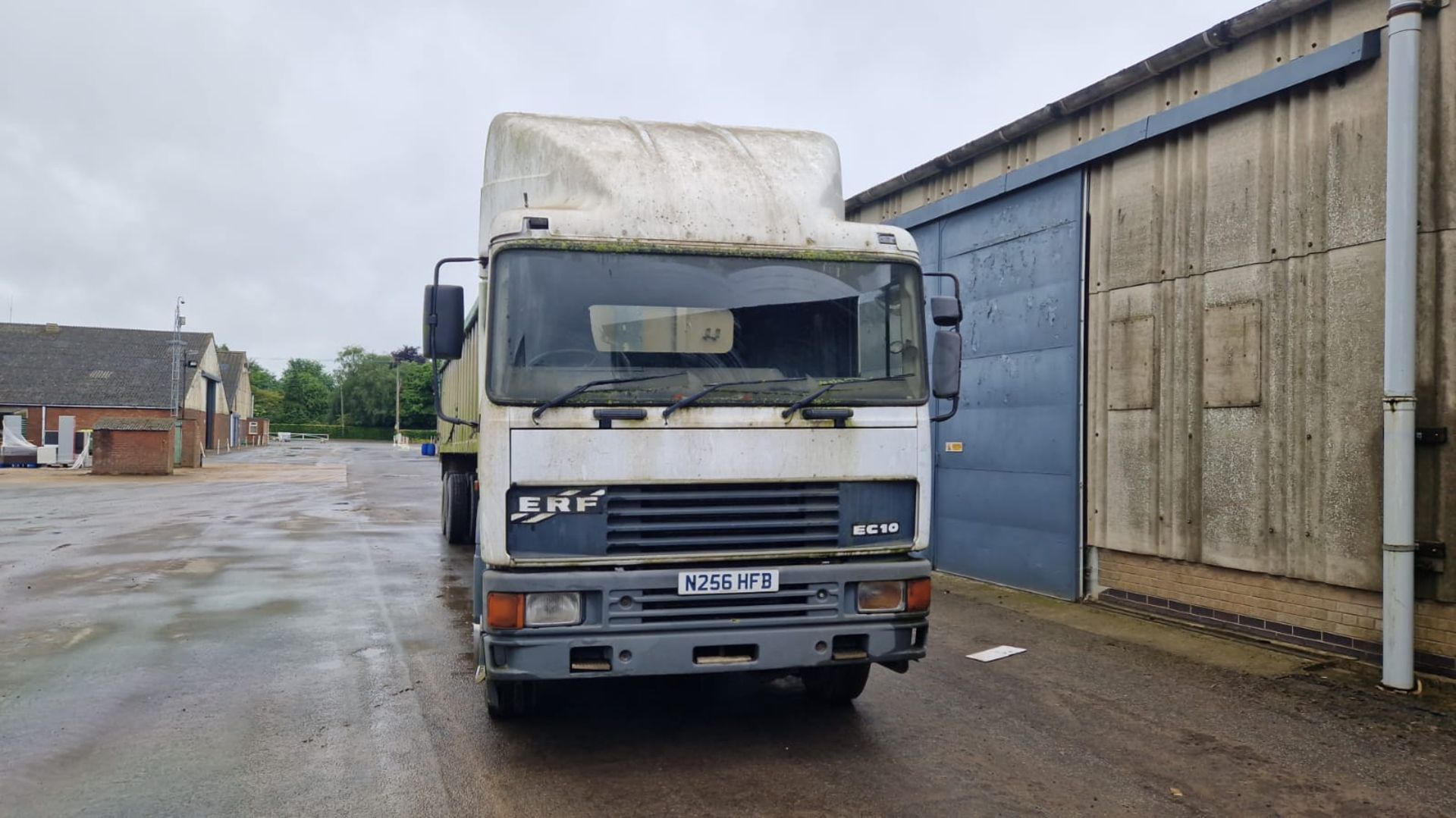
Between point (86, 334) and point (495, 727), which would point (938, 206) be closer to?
point (495, 727)

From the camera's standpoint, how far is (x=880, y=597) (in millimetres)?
4586

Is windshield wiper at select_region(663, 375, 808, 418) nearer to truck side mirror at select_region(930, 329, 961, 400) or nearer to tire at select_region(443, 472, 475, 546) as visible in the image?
truck side mirror at select_region(930, 329, 961, 400)

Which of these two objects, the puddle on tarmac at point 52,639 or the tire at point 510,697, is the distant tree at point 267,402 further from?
the tire at point 510,697

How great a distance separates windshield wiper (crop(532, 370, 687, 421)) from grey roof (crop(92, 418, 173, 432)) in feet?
102

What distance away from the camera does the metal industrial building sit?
5.99 meters

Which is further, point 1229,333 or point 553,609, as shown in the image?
point 1229,333

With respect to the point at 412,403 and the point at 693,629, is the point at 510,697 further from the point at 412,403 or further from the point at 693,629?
the point at 412,403

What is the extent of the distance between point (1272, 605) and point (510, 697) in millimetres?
5571

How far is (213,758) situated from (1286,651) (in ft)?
22.7

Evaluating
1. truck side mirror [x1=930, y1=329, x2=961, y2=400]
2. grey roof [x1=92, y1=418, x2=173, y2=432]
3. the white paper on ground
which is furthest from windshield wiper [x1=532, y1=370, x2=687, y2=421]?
grey roof [x1=92, y1=418, x2=173, y2=432]

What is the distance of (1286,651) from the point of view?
22.3 feet

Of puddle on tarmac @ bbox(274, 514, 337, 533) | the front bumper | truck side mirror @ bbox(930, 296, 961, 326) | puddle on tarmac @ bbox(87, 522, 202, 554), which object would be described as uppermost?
truck side mirror @ bbox(930, 296, 961, 326)

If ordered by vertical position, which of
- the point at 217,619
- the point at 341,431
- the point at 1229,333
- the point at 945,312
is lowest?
the point at 217,619

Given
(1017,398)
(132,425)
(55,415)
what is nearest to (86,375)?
(55,415)
